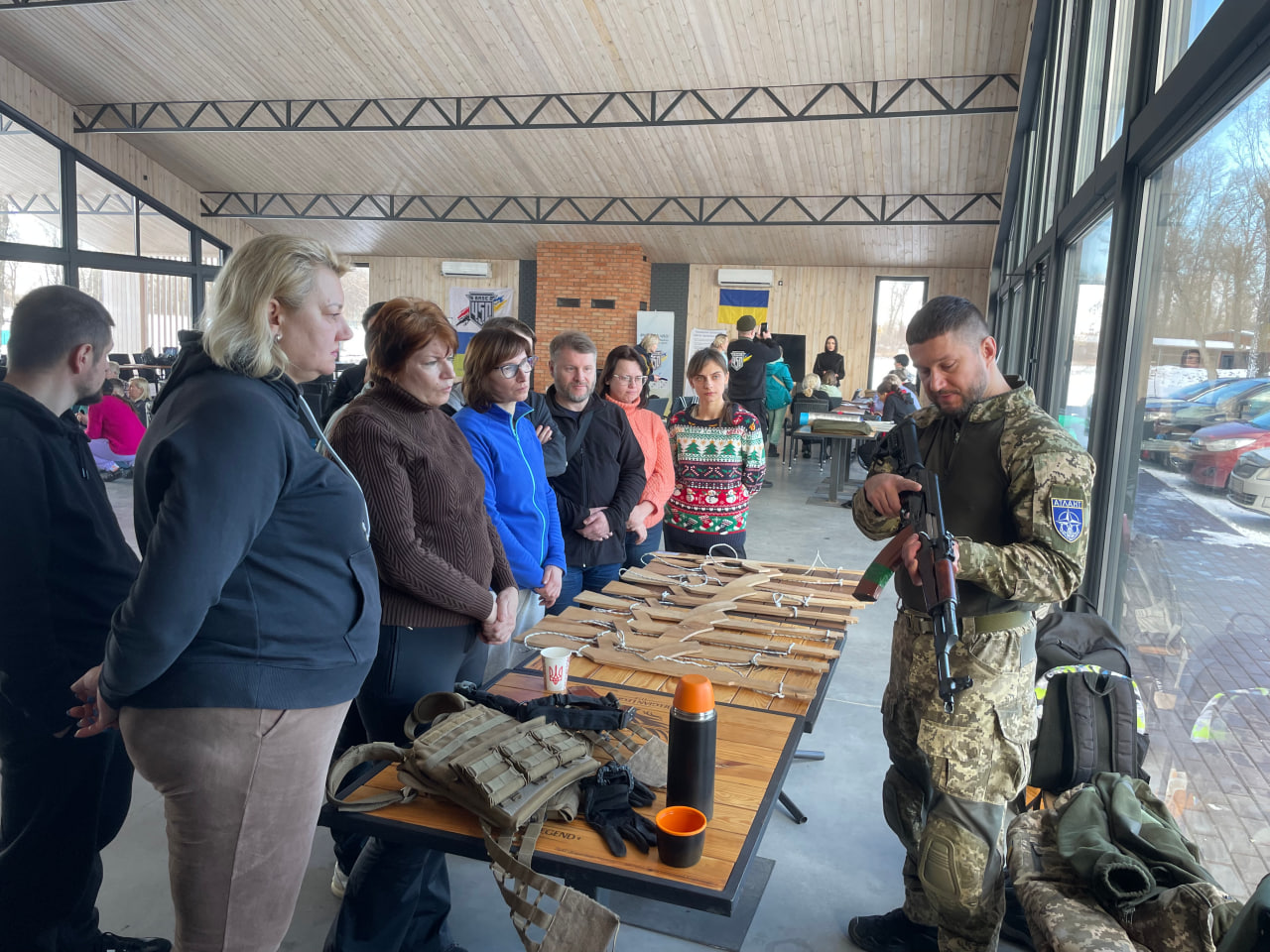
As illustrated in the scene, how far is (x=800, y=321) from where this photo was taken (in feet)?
49.6

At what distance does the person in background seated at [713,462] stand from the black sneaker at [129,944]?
235 cm

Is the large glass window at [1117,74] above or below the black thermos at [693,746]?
above

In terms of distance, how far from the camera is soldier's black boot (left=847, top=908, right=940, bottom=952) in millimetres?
2182

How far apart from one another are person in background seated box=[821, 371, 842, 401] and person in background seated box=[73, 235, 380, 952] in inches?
419

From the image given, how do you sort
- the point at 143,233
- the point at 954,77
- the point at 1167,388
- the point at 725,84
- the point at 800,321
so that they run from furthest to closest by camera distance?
the point at 800,321 → the point at 143,233 → the point at 725,84 → the point at 954,77 → the point at 1167,388

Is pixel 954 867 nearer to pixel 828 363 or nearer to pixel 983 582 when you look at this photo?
pixel 983 582

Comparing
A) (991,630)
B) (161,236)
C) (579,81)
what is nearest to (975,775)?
(991,630)

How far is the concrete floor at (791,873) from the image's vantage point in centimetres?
219

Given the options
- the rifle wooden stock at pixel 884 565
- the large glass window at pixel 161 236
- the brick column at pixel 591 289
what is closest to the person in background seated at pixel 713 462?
the rifle wooden stock at pixel 884 565

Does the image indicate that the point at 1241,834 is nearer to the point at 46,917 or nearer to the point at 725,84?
the point at 46,917

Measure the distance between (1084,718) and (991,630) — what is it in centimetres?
57

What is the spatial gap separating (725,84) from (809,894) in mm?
9256

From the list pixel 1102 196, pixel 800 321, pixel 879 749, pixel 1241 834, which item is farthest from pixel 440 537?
pixel 800 321

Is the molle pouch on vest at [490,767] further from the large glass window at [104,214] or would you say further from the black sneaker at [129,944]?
the large glass window at [104,214]
